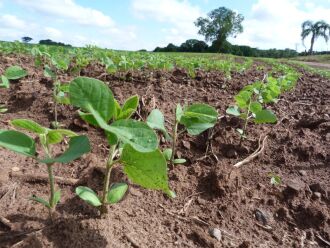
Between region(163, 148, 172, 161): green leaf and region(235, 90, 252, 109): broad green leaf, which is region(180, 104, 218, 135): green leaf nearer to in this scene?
region(163, 148, 172, 161): green leaf

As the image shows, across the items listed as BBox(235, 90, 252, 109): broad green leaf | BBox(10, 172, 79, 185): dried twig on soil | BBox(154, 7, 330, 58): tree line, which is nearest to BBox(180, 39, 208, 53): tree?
BBox(154, 7, 330, 58): tree line

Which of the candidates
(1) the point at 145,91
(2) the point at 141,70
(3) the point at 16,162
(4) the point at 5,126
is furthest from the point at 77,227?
(2) the point at 141,70

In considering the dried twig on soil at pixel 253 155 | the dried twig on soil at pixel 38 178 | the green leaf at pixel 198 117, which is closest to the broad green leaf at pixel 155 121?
the green leaf at pixel 198 117

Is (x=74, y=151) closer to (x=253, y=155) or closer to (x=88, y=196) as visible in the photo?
(x=88, y=196)

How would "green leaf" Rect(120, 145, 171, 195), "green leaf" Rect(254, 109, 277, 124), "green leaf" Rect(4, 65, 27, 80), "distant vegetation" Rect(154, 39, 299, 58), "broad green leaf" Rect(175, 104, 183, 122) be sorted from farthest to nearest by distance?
1. "distant vegetation" Rect(154, 39, 299, 58)
2. "green leaf" Rect(254, 109, 277, 124)
3. "green leaf" Rect(4, 65, 27, 80)
4. "broad green leaf" Rect(175, 104, 183, 122)
5. "green leaf" Rect(120, 145, 171, 195)

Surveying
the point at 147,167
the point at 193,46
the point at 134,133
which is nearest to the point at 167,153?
the point at 147,167

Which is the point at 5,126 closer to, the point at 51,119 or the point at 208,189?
the point at 51,119

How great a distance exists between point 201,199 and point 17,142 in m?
0.76

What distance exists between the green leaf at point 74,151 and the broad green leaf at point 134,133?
0.07 m

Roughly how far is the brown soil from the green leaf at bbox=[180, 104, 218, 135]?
185 mm

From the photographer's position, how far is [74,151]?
0.84 meters

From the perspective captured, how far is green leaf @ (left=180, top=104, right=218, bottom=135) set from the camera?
143 cm

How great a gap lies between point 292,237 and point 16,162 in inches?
41.5

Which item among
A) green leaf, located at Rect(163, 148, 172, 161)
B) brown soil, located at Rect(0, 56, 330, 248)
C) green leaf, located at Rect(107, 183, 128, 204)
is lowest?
brown soil, located at Rect(0, 56, 330, 248)
